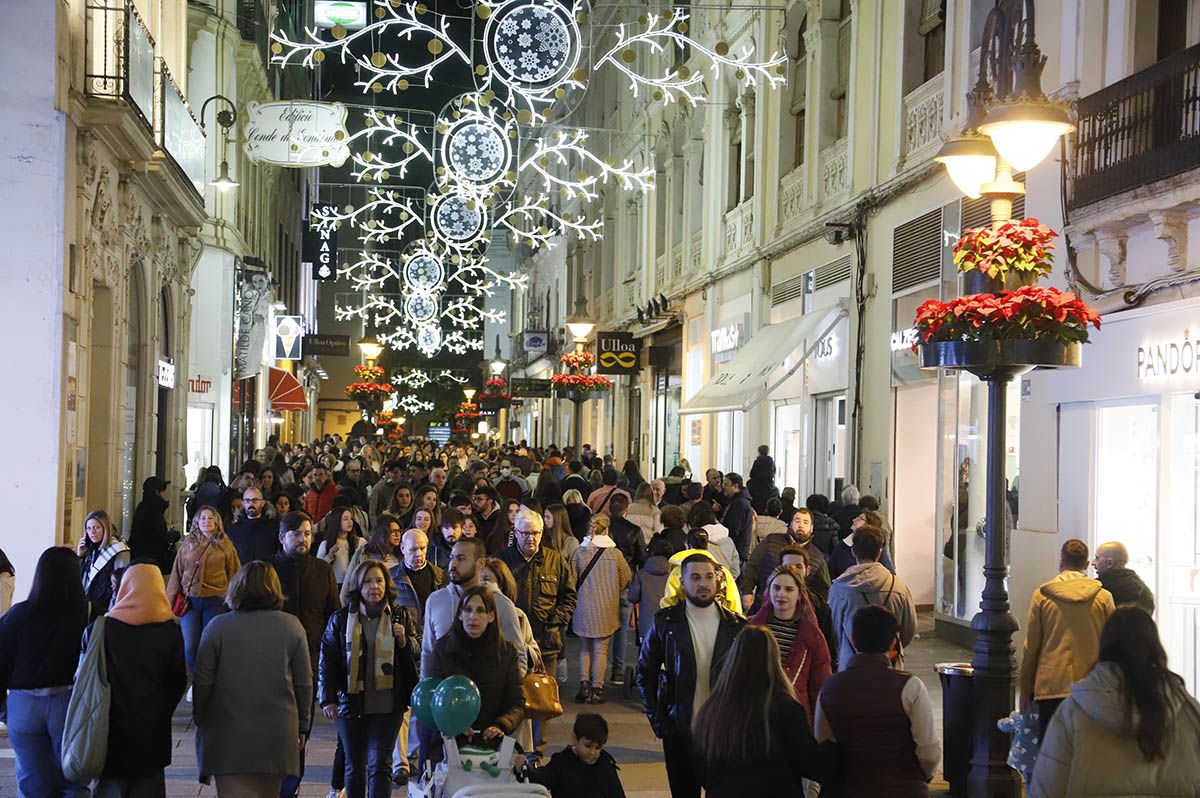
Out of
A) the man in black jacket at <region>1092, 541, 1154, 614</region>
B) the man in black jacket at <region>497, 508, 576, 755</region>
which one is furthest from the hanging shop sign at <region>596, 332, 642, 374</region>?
the man in black jacket at <region>1092, 541, 1154, 614</region>

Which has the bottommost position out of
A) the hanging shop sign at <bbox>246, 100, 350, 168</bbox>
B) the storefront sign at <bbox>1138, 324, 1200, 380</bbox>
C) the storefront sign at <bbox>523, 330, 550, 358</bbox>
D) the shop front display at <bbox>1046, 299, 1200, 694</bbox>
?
the shop front display at <bbox>1046, 299, 1200, 694</bbox>

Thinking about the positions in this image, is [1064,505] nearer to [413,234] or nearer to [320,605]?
[320,605]

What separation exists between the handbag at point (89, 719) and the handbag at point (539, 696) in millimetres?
2082

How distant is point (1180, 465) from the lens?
39.4 ft

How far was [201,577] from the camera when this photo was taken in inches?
438

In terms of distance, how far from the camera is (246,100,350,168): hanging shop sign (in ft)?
70.2

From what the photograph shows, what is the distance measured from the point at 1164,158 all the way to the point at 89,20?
10405 mm

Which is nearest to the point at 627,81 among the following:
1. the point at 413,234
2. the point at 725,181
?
the point at 725,181

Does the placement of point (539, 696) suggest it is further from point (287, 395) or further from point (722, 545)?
point (287, 395)

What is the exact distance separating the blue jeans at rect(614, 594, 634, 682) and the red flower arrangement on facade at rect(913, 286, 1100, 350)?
6.14 meters

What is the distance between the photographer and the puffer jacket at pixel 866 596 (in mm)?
9688

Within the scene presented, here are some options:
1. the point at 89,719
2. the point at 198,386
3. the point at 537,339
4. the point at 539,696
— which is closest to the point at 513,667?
the point at 539,696

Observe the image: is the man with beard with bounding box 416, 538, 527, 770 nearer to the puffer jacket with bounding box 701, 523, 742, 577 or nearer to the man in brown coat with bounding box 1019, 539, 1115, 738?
the man in brown coat with bounding box 1019, 539, 1115, 738

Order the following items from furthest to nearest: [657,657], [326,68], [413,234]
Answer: [413,234], [326,68], [657,657]
